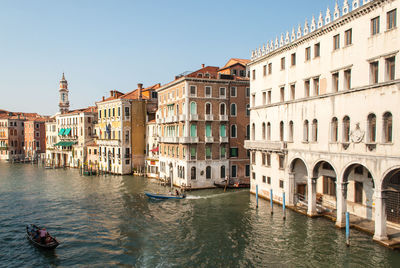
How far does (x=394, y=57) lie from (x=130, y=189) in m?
30.9

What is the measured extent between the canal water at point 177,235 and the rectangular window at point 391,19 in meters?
12.6

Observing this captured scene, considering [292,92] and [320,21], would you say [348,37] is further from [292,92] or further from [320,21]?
[292,92]

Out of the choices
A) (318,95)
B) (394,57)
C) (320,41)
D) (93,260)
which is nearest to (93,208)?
(93,260)

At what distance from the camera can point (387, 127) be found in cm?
1884

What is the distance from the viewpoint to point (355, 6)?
2094cm

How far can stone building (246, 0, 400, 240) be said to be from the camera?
18.9 metres

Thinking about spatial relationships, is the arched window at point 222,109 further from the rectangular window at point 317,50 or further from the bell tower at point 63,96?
the bell tower at point 63,96

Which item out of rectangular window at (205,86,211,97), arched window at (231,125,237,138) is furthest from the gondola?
rectangular window at (205,86,211,97)

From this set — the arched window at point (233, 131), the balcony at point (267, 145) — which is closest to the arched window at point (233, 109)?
the arched window at point (233, 131)

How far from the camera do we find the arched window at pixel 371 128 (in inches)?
778

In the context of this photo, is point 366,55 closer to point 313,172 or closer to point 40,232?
point 313,172

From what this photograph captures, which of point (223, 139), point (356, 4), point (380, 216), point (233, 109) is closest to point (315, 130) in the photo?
point (380, 216)

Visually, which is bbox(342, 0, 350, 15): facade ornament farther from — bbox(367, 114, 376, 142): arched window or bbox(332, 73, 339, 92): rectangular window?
bbox(367, 114, 376, 142): arched window

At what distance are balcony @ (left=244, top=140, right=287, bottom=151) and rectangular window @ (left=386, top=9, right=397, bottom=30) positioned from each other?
12390mm
